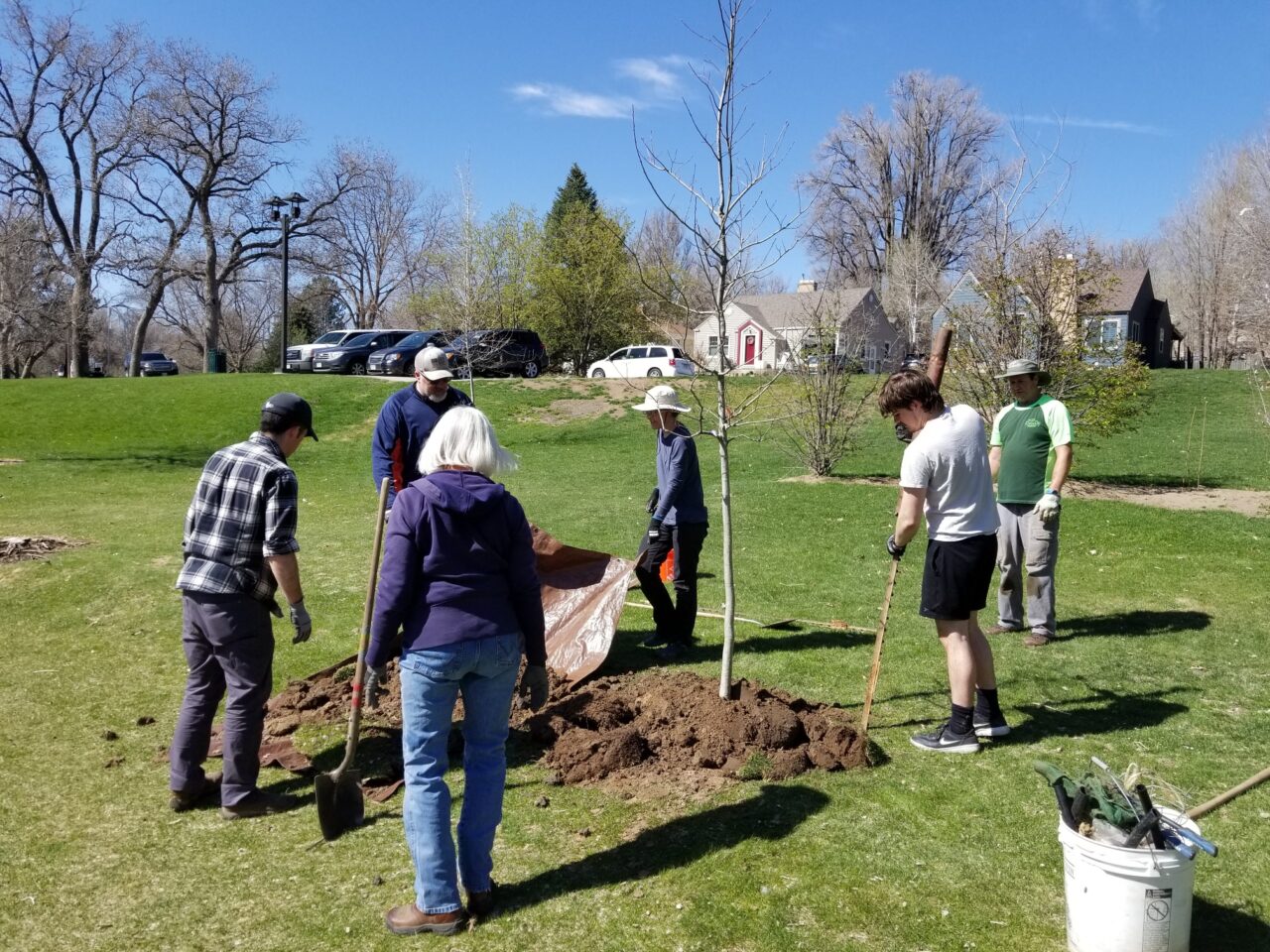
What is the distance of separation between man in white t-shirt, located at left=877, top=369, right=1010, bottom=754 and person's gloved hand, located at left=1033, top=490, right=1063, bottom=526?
2.07 metres

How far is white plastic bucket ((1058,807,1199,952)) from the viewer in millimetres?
2805

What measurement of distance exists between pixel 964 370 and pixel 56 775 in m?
13.0

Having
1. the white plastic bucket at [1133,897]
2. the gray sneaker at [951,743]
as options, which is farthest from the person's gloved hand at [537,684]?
the gray sneaker at [951,743]

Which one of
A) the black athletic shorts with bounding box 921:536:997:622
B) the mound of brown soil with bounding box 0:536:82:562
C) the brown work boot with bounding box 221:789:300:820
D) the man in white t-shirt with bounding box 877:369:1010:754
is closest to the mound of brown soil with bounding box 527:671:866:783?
the man in white t-shirt with bounding box 877:369:1010:754

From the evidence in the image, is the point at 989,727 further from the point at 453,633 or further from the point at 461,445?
the point at 461,445

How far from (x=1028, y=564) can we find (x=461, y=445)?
4.87m

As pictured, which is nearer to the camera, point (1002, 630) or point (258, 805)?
point (258, 805)

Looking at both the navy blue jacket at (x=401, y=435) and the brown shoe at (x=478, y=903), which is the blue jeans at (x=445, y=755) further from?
the navy blue jacket at (x=401, y=435)

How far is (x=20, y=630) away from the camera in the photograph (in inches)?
288

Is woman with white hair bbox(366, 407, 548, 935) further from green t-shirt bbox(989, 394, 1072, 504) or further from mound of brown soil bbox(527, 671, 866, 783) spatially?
green t-shirt bbox(989, 394, 1072, 504)

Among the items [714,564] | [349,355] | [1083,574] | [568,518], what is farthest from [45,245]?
[1083,574]

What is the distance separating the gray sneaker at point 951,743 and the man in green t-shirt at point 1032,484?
2.26m

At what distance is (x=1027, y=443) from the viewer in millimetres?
6660

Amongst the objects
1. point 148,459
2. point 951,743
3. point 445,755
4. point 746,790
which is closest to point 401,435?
point 445,755
